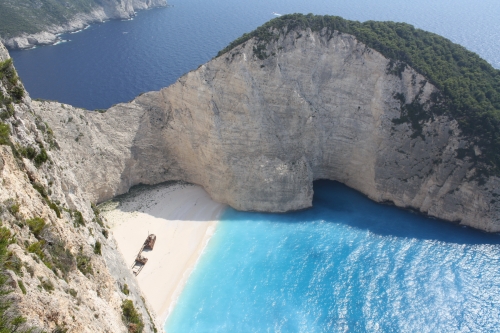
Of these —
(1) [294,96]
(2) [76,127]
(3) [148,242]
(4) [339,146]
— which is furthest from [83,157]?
(4) [339,146]

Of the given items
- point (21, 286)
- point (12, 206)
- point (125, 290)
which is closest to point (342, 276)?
point (125, 290)

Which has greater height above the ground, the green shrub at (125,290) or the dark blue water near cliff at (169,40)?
the dark blue water near cliff at (169,40)

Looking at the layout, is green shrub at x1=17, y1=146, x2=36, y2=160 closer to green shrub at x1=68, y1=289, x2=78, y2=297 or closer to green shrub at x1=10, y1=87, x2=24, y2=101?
green shrub at x1=10, y1=87, x2=24, y2=101

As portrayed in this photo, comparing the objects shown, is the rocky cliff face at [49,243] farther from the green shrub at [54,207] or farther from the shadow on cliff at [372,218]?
the shadow on cliff at [372,218]

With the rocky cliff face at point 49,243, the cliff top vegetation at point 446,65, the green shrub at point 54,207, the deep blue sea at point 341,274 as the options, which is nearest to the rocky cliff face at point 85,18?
the cliff top vegetation at point 446,65

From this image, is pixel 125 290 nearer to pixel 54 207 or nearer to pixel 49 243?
pixel 54 207

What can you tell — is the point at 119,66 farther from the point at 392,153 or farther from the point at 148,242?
the point at 392,153
